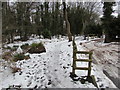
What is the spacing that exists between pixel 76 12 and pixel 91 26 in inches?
231

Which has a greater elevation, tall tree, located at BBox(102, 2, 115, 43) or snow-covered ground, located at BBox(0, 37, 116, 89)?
tall tree, located at BBox(102, 2, 115, 43)

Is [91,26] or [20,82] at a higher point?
[91,26]

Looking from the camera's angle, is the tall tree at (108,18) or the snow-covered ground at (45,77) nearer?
the snow-covered ground at (45,77)

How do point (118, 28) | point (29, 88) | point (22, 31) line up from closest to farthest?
point (29, 88), point (118, 28), point (22, 31)

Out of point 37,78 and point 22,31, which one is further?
point 22,31

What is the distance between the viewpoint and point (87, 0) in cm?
3412

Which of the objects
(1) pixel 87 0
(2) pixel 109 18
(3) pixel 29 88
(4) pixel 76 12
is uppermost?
(1) pixel 87 0

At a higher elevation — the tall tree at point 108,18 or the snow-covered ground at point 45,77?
the tall tree at point 108,18

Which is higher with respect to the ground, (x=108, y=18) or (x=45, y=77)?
(x=108, y=18)

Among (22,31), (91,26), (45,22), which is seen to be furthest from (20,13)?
(91,26)

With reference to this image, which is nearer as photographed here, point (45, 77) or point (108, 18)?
point (45, 77)

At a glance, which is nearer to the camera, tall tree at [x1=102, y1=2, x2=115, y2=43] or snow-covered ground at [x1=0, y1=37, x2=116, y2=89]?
snow-covered ground at [x1=0, y1=37, x2=116, y2=89]

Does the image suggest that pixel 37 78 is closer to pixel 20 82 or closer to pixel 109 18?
pixel 20 82

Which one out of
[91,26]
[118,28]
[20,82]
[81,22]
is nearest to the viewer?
[20,82]
